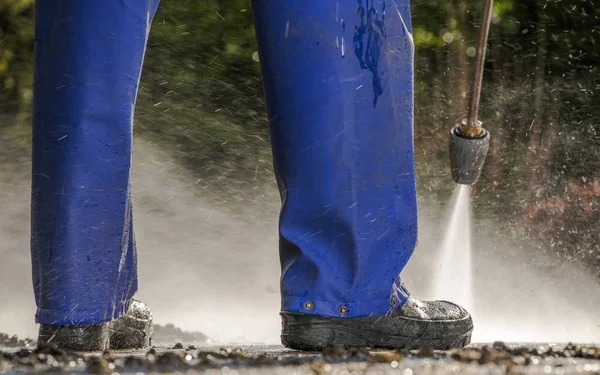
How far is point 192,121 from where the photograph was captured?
8391 millimetres

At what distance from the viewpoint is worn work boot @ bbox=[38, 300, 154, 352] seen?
2879 mm

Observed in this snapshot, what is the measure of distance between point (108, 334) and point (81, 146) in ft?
1.47

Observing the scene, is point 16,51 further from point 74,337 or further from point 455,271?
point 74,337

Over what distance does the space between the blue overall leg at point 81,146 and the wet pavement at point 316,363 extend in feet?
1.52

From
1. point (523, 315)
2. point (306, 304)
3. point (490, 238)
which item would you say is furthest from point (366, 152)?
point (490, 238)

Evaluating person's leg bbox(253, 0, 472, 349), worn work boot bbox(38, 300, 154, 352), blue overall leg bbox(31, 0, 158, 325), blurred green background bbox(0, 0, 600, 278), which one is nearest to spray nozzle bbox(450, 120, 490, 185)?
person's leg bbox(253, 0, 472, 349)

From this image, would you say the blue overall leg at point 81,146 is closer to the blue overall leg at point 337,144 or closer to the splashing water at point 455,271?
the blue overall leg at point 337,144

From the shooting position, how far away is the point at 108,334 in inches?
117

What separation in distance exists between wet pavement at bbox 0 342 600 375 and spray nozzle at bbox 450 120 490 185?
1.23 meters

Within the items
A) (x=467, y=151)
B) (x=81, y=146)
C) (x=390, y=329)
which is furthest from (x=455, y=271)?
(x=81, y=146)

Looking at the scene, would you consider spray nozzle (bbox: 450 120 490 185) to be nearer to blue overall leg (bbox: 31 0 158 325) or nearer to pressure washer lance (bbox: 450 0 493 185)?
pressure washer lance (bbox: 450 0 493 185)

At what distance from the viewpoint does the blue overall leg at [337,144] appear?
2750mm

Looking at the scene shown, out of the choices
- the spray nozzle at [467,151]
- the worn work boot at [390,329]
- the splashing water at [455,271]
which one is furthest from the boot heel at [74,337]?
the splashing water at [455,271]

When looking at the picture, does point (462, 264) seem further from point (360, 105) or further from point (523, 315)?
point (360, 105)
